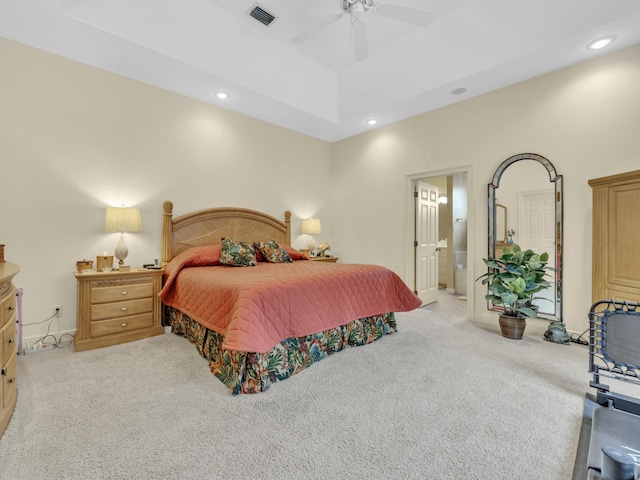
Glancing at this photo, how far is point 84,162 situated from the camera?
10.6 feet

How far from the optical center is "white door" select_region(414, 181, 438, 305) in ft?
16.0

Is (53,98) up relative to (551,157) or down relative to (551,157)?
up

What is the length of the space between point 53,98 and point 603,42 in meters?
5.49

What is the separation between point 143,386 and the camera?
2193mm

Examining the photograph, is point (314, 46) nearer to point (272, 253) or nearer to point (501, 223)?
point (272, 253)

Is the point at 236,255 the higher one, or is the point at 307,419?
the point at 236,255

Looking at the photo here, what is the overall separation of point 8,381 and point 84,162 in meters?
2.37

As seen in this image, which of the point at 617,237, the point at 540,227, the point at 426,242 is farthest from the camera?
the point at 426,242

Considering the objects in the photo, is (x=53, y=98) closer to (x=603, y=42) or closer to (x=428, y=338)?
(x=428, y=338)

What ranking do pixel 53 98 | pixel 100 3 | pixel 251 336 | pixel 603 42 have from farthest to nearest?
1. pixel 53 98
2. pixel 603 42
3. pixel 100 3
4. pixel 251 336

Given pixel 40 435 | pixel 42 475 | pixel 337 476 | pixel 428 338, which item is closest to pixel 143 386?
pixel 40 435

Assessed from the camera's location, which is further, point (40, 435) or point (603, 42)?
point (603, 42)

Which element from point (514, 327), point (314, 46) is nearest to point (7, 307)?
point (314, 46)

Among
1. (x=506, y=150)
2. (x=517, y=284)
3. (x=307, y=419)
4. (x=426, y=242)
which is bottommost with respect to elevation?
(x=307, y=419)
